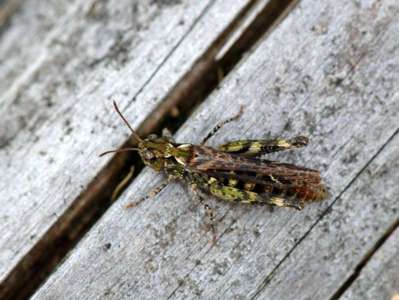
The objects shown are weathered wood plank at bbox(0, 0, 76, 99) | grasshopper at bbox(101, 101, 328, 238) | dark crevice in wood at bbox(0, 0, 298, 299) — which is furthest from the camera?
weathered wood plank at bbox(0, 0, 76, 99)

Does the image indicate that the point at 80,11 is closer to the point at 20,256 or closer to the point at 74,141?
the point at 74,141

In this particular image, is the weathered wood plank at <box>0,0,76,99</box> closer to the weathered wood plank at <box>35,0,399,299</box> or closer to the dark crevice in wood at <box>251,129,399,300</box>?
the weathered wood plank at <box>35,0,399,299</box>

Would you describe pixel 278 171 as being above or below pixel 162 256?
above

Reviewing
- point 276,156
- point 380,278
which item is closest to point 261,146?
point 276,156

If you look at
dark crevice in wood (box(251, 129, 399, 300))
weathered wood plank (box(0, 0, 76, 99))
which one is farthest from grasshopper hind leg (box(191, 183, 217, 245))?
weathered wood plank (box(0, 0, 76, 99))

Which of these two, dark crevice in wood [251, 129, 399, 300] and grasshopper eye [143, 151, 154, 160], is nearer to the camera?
dark crevice in wood [251, 129, 399, 300]

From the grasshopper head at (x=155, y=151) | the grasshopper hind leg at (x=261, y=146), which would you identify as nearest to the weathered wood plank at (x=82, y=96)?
the grasshopper head at (x=155, y=151)

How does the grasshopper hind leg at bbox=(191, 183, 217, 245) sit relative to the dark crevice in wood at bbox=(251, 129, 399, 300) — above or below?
below

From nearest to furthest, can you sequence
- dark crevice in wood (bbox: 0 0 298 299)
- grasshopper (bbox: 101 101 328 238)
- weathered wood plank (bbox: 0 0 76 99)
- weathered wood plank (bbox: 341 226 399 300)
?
weathered wood plank (bbox: 341 226 399 300)
grasshopper (bbox: 101 101 328 238)
dark crevice in wood (bbox: 0 0 298 299)
weathered wood plank (bbox: 0 0 76 99)

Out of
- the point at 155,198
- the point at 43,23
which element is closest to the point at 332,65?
the point at 155,198
